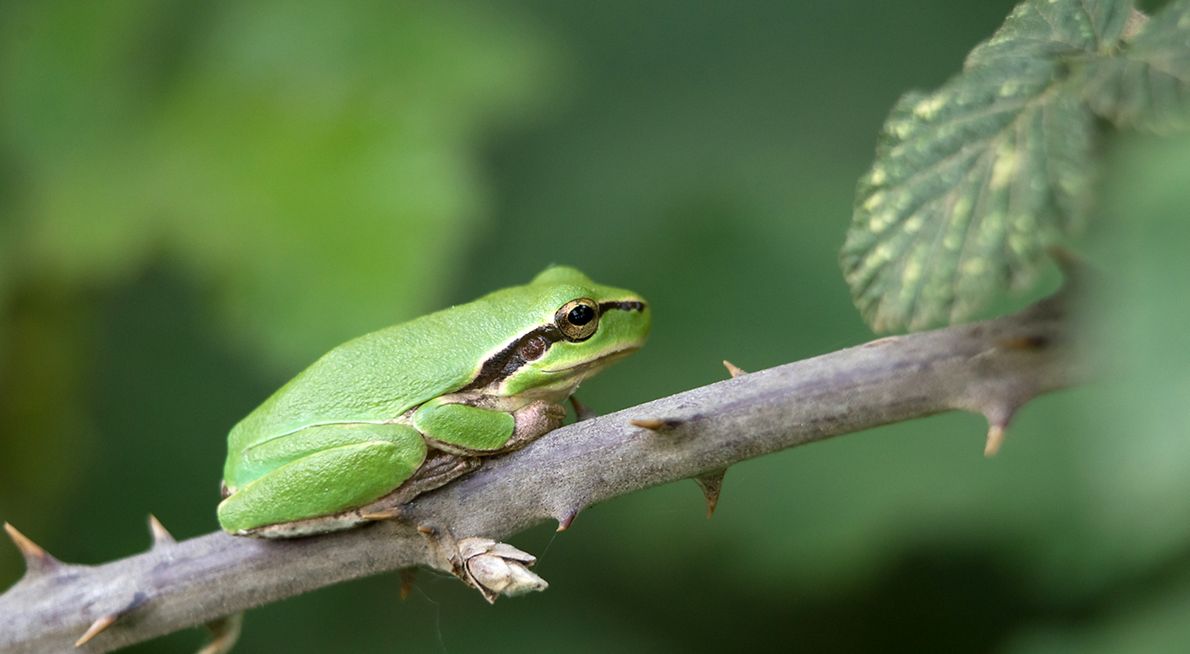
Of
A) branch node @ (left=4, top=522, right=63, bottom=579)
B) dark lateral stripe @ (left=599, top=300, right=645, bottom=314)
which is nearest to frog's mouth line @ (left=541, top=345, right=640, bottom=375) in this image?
dark lateral stripe @ (left=599, top=300, right=645, bottom=314)

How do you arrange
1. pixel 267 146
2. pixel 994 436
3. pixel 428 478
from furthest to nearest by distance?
pixel 267 146 → pixel 428 478 → pixel 994 436

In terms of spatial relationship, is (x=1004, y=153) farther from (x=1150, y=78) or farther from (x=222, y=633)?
(x=222, y=633)

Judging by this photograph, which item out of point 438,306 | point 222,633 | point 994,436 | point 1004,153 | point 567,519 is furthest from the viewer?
point 438,306

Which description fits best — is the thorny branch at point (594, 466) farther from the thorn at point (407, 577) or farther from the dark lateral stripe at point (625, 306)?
the dark lateral stripe at point (625, 306)

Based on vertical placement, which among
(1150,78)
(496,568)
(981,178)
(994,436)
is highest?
(1150,78)

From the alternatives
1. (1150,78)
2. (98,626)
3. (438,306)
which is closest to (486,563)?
(98,626)

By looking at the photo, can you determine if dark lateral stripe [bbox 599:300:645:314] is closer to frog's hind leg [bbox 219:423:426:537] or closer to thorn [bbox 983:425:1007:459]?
frog's hind leg [bbox 219:423:426:537]

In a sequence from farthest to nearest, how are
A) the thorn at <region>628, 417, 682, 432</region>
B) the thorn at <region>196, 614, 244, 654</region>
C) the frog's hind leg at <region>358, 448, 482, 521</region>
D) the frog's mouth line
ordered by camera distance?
the frog's mouth line, the thorn at <region>196, 614, 244, 654</region>, the frog's hind leg at <region>358, 448, 482, 521</region>, the thorn at <region>628, 417, 682, 432</region>

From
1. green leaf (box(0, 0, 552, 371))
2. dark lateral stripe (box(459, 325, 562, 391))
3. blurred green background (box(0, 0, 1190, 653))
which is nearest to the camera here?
dark lateral stripe (box(459, 325, 562, 391))
